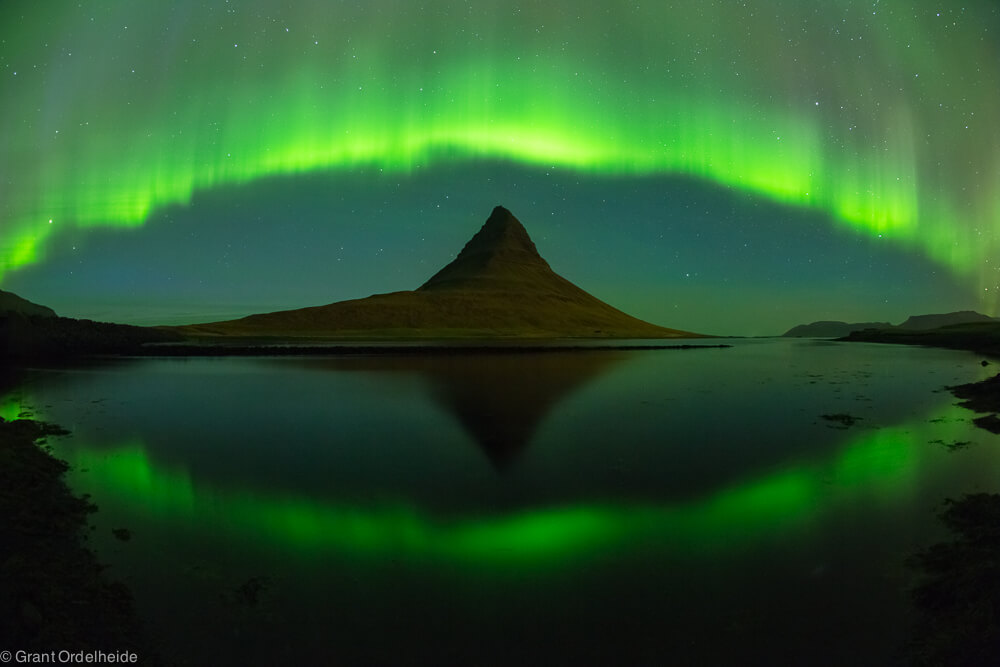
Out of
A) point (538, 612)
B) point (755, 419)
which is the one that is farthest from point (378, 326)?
point (538, 612)

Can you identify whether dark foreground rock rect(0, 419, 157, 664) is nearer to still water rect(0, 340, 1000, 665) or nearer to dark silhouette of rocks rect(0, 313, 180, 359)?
still water rect(0, 340, 1000, 665)

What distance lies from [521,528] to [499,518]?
705mm

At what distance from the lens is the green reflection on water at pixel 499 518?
908cm

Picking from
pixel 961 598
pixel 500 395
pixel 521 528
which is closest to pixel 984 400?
pixel 500 395

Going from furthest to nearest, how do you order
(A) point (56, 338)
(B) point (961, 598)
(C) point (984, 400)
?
1. (A) point (56, 338)
2. (C) point (984, 400)
3. (B) point (961, 598)

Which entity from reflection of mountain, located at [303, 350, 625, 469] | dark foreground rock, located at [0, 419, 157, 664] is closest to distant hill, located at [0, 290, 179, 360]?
reflection of mountain, located at [303, 350, 625, 469]

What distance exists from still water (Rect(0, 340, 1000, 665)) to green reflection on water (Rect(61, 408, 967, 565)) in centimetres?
6

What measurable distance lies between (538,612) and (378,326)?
639ft

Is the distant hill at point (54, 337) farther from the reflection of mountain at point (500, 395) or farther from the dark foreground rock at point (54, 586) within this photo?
the dark foreground rock at point (54, 586)

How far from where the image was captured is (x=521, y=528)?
9938 mm

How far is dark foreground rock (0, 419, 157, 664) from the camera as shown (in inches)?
226

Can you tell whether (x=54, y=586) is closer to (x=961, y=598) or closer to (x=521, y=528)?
(x=521, y=528)

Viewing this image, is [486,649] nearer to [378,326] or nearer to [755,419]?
[755,419]

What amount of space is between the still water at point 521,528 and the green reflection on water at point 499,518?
0.06 meters
